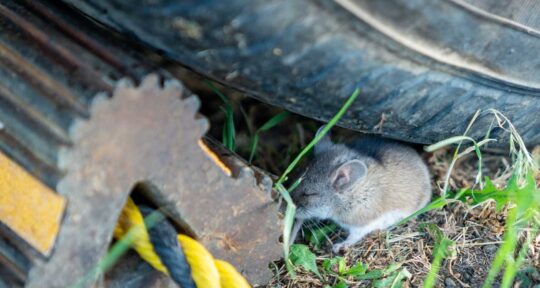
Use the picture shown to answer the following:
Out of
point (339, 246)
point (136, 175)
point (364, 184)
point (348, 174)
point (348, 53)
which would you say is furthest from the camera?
point (364, 184)

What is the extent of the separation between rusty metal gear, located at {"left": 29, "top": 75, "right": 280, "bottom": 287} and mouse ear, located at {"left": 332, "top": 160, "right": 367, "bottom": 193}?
4.21ft

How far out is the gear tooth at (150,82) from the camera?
2.09m

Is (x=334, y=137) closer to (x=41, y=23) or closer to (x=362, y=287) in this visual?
(x=362, y=287)

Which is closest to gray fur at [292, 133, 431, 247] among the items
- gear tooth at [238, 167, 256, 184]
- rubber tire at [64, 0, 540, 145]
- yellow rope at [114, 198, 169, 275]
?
rubber tire at [64, 0, 540, 145]

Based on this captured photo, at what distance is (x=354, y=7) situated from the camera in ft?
7.38

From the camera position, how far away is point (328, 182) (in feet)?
12.7

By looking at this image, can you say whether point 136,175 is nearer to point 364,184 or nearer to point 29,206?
point 29,206

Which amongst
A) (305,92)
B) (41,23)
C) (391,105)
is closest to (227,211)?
(305,92)

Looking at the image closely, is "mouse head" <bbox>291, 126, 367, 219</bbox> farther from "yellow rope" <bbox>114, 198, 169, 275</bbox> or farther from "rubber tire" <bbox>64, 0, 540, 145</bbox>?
"yellow rope" <bbox>114, 198, 169, 275</bbox>

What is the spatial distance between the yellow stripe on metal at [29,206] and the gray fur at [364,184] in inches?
69.6

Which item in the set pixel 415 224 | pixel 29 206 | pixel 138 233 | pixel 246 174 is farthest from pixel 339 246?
pixel 29 206

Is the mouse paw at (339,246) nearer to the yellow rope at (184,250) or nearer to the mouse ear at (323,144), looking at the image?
the mouse ear at (323,144)

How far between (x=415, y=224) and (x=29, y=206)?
192 cm

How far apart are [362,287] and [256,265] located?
55cm
